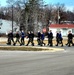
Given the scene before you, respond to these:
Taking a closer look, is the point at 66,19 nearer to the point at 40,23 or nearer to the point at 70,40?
the point at 40,23

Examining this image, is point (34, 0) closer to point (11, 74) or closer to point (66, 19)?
point (66, 19)

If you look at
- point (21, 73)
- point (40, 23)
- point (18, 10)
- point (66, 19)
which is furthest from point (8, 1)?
point (21, 73)

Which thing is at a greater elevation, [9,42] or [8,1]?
[8,1]

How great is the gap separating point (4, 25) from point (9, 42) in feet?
196

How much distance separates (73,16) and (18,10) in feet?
207

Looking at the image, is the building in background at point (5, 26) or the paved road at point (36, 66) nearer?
the paved road at point (36, 66)

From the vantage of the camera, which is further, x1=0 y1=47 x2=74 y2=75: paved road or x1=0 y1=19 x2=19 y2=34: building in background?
x1=0 y1=19 x2=19 y2=34: building in background

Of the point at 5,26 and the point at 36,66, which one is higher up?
the point at 5,26

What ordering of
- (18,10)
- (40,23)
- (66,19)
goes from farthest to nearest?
(66,19)
(40,23)
(18,10)

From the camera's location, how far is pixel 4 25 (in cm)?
9938

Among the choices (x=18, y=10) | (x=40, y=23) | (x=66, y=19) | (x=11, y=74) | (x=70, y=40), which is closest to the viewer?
(x=11, y=74)

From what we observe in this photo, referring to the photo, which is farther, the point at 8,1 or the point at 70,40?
the point at 8,1

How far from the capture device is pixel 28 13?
319ft

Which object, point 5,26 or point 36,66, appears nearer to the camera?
point 36,66
